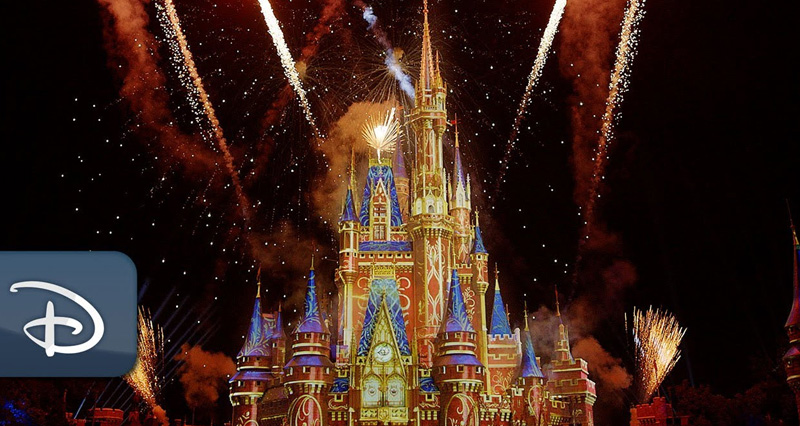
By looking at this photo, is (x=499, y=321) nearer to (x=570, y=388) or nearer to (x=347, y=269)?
(x=570, y=388)

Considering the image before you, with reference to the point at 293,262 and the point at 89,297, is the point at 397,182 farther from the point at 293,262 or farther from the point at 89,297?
the point at 89,297

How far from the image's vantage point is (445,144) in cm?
7731

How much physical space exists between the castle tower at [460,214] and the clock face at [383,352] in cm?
1371

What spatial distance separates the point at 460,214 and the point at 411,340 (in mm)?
14126

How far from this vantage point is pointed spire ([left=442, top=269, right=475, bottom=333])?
5131 cm

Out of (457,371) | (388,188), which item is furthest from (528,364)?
(388,188)

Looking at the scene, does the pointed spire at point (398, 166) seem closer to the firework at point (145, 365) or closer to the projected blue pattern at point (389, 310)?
the projected blue pattern at point (389, 310)

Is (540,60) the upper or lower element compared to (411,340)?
upper

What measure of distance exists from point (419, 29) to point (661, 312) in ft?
97.9

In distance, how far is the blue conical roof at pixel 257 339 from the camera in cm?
5428

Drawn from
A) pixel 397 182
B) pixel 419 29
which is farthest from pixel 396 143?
pixel 419 29

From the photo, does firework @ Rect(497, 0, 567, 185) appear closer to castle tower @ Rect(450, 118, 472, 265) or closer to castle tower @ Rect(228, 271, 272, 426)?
castle tower @ Rect(450, 118, 472, 265)

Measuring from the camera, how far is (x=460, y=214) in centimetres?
6525

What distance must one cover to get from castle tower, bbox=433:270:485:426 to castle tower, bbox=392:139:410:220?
1389 cm
